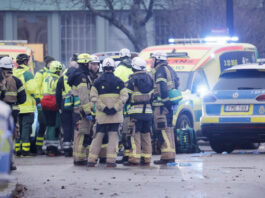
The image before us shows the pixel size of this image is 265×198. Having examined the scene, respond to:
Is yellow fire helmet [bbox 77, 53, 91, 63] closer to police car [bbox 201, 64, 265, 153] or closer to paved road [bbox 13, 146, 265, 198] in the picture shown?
paved road [bbox 13, 146, 265, 198]

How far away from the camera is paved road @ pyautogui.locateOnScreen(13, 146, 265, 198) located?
399 inches

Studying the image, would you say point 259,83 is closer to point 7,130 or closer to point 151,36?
point 7,130

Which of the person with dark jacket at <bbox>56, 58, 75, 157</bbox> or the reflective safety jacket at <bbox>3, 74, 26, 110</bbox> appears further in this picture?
the person with dark jacket at <bbox>56, 58, 75, 157</bbox>

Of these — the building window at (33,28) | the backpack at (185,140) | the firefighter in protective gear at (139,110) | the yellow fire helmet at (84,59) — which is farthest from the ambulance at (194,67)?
the building window at (33,28)

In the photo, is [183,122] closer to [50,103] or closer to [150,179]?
[50,103]

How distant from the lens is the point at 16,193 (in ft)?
33.1

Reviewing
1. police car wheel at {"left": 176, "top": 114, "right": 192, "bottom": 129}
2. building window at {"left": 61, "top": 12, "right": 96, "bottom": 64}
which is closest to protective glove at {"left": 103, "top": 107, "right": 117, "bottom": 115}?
Answer: police car wheel at {"left": 176, "top": 114, "right": 192, "bottom": 129}

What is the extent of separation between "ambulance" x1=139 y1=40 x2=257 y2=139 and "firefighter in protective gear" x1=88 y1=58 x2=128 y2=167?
4562mm

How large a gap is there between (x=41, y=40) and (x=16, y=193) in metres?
31.0

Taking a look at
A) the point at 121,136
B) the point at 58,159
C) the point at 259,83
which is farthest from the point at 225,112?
the point at 58,159

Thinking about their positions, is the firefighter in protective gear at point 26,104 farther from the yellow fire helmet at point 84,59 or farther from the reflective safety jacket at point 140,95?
the reflective safety jacket at point 140,95

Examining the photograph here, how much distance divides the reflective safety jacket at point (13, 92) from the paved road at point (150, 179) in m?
1.06

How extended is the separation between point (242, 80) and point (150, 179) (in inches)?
205

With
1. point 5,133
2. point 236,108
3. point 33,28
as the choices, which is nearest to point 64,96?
point 236,108
